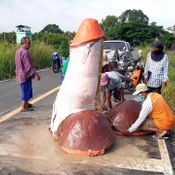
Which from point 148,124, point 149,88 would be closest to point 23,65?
point 149,88

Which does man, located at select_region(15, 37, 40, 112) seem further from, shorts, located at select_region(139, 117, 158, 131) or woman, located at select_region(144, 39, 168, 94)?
shorts, located at select_region(139, 117, 158, 131)

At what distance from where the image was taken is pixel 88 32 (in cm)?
645

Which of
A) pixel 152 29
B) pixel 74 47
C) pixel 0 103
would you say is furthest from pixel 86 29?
pixel 152 29

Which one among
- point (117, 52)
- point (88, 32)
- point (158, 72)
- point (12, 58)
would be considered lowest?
point (12, 58)

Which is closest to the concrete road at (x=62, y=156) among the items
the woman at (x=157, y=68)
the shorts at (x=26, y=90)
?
the shorts at (x=26, y=90)

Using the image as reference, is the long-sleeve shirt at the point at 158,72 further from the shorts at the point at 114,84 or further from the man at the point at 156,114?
the shorts at the point at 114,84

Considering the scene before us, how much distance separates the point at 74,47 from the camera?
6.52m

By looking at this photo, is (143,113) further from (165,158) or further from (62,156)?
(62,156)

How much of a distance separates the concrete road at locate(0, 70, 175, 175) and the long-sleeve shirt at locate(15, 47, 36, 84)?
4.96 ft

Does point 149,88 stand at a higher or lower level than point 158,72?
lower

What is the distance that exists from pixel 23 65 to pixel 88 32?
10.6 ft

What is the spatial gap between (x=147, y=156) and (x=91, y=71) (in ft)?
5.12

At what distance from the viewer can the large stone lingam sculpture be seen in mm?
5977

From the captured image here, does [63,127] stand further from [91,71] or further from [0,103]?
[0,103]
